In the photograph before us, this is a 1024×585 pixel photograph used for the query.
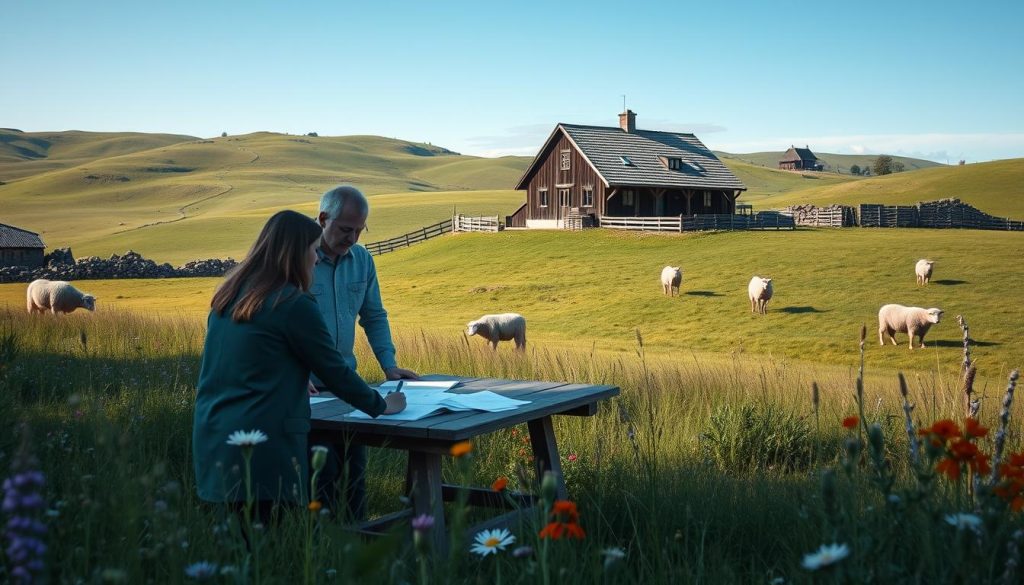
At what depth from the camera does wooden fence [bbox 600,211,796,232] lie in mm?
45969

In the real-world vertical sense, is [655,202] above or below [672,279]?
above

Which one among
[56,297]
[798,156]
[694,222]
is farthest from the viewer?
[798,156]

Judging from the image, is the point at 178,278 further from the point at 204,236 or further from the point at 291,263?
the point at 291,263

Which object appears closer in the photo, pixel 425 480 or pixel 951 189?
pixel 425 480

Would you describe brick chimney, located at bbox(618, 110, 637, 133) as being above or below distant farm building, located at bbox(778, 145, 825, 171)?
below

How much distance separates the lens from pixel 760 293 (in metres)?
25.1

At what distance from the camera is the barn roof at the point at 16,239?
51875mm

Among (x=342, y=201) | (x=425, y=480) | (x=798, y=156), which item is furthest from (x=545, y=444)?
(x=798, y=156)

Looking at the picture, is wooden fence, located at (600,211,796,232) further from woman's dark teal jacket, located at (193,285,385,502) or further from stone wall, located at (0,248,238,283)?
woman's dark teal jacket, located at (193,285,385,502)

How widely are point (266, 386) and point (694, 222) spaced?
43855 millimetres

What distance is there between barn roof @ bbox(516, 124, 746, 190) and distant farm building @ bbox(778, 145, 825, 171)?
130 metres

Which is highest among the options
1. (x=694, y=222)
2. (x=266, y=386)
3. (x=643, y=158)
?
(x=643, y=158)

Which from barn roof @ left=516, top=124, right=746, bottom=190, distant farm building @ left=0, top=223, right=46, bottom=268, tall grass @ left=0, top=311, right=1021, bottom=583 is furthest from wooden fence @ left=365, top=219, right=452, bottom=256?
tall grass @ left=0, top=311, right=1021, bottom=583

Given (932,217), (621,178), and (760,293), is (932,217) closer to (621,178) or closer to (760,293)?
(621,178)
